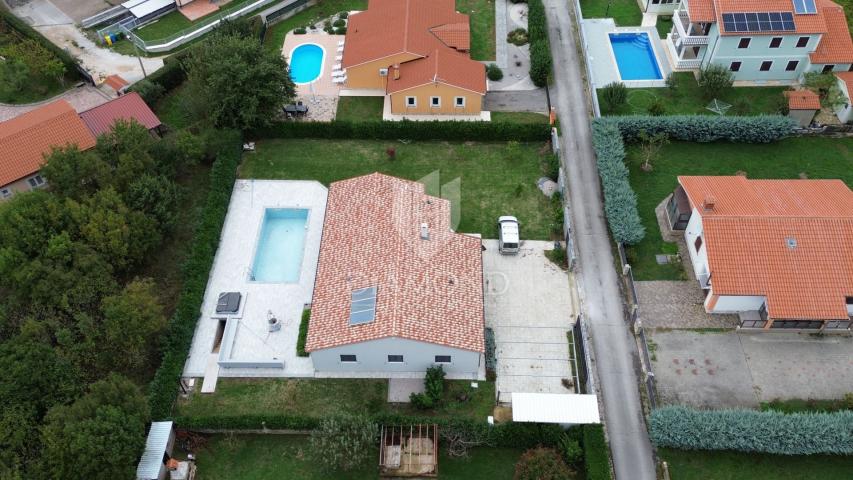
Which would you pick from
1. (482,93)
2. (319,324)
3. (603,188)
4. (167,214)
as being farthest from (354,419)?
(482,93)

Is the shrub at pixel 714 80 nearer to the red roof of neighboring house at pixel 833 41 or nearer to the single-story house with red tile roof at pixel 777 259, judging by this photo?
the red roof of neighboring house at pixel 833 41

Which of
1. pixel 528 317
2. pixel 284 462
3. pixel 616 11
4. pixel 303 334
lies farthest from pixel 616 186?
pixel 284 462

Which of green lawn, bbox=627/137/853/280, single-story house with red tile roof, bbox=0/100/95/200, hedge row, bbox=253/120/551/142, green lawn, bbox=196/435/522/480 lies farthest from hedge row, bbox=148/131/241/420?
green lawn, bbox=627/137/853/280

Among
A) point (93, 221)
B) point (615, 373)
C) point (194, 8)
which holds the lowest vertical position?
point (615, 373)

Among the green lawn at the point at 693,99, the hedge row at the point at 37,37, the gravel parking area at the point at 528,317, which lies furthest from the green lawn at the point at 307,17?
the gravel parking area at the point at 528,317

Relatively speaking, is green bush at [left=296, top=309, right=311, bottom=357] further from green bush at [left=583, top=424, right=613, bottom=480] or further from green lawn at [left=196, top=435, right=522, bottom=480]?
green bush at [left=583, top=424, right=613, bottom=480]

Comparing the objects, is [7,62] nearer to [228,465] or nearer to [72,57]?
[72,57]
